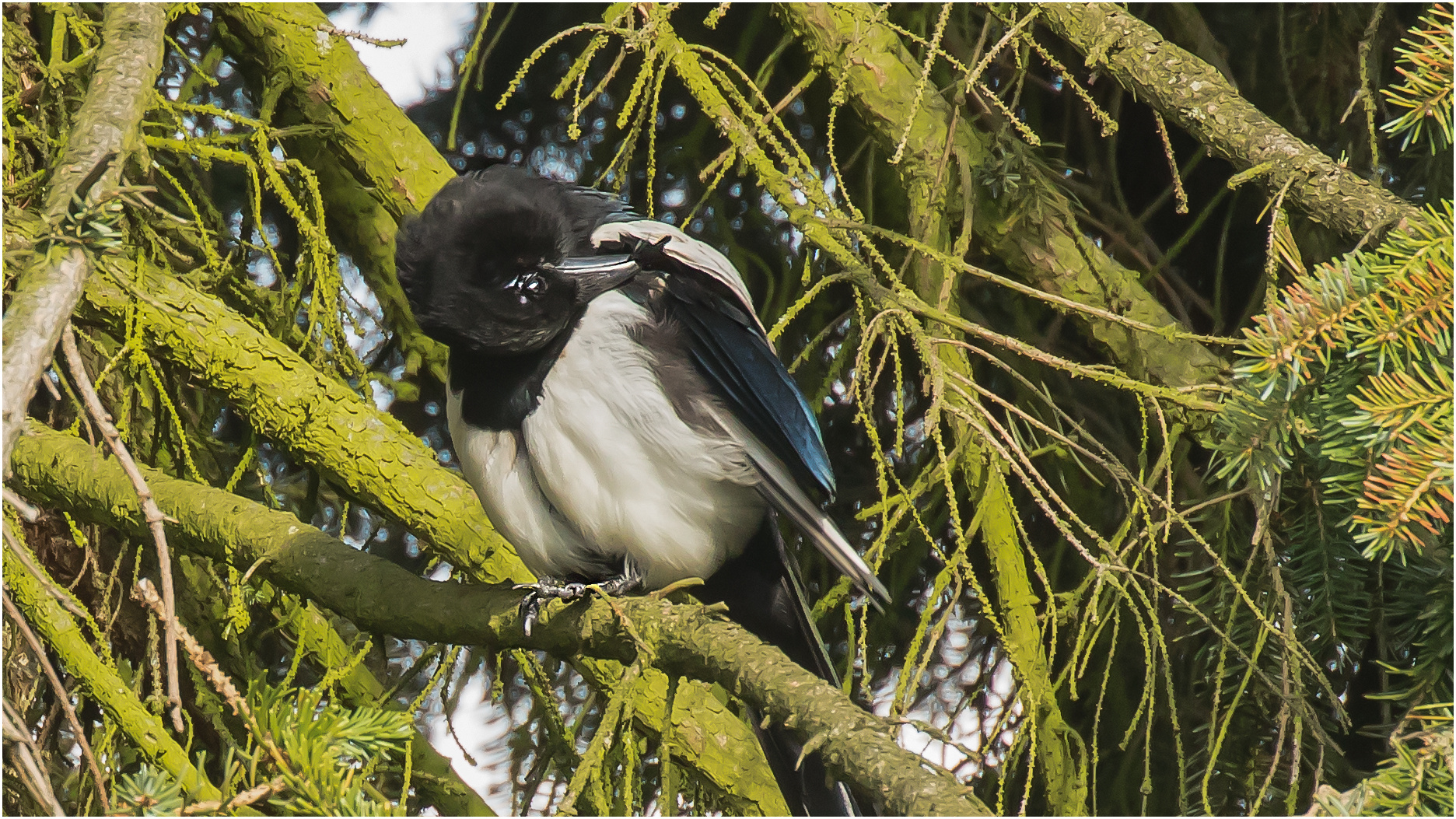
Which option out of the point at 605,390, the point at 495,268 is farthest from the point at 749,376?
the point at 495,268

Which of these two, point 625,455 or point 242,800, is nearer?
point 242,800

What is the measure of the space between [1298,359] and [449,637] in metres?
0.94

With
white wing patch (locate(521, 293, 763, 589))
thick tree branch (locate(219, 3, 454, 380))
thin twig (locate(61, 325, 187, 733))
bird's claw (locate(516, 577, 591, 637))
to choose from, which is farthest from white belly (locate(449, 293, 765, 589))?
thin twig (locate(61, 325, 187, 733))

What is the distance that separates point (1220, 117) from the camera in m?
1.36

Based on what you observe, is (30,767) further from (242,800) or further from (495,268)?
(495,268)

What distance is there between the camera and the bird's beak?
4.57 feet

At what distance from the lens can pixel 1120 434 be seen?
1.93m

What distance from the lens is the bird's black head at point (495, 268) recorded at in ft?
4.43

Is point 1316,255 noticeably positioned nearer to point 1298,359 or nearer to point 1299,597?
point 1299,597

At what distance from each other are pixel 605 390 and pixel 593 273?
0.15 meters

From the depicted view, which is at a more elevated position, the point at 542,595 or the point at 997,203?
the point at 997,203

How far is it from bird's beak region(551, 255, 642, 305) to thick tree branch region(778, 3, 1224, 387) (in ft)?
1.64

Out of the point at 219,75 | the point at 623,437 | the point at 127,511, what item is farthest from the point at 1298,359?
the point at 219,75

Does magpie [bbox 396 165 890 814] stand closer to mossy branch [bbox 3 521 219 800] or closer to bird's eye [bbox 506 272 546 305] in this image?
bird's eye [bbox 506 272 546 305]
